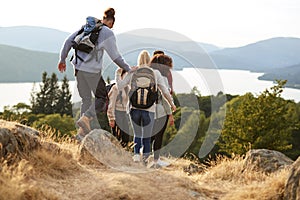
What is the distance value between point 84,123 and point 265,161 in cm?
370

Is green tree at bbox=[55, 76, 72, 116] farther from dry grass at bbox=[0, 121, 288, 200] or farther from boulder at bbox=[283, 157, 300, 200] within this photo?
boulder at bbox=[283, 157, 300, 200]

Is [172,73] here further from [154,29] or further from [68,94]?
[68,94]

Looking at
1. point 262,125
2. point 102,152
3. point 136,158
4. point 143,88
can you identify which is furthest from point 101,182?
point 262,125

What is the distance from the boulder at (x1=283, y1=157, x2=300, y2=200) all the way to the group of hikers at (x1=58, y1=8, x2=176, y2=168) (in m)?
2.73

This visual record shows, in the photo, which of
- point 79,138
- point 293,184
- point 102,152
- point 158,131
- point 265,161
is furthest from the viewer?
point 79,138

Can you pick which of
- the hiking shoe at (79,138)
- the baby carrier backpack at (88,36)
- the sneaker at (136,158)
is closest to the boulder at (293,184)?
the sneaker at (136,158)

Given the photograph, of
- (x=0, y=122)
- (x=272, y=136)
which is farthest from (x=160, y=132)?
(x=272, y=136)

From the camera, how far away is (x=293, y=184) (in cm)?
632

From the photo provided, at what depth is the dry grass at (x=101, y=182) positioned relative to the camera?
19.8ft

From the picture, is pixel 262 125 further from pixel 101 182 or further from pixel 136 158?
pixel 101 182

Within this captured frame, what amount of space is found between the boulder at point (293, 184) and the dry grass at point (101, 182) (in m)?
0.34

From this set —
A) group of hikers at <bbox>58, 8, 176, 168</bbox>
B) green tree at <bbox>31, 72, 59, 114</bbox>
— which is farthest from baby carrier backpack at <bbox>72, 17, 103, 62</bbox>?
green tree at <bbox>31, 72, 59, 114</bbox>

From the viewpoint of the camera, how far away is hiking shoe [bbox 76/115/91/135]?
884cm

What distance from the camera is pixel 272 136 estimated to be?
31.1 metres
